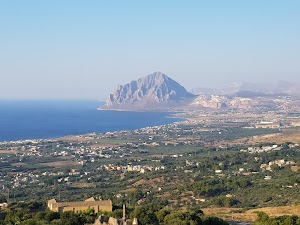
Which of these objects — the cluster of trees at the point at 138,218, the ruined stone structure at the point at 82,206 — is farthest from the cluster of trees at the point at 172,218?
the ruined stone structure at the point at 82,206

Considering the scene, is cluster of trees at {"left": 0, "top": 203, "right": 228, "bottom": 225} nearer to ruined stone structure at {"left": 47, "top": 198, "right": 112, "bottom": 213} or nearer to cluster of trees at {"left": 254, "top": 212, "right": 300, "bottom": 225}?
cluster of trees at {"left": 254, "top": 212, "right": 300, "bottom": 225}

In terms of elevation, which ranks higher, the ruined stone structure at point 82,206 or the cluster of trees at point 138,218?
the cluster of trees at point 138,218

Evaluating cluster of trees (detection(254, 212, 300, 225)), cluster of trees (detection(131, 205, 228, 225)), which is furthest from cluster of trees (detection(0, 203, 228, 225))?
cluster of trees (detection(254, 212, 300, 225))

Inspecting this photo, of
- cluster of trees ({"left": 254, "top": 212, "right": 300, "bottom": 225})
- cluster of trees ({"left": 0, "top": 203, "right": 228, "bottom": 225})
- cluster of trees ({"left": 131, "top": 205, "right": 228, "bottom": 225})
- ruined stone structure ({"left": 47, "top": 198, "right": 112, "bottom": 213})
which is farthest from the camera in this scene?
ruined stone structure ({"left": 47, "top": 198, "right": 112, "bottom": 213})

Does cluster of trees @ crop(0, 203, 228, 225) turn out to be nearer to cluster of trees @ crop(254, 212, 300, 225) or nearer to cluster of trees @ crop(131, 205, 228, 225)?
cluster of trees @ crop(131, 205, 228, 225)

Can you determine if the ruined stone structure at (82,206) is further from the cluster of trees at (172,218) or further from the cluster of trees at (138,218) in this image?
the cluster of trees at (172,218)

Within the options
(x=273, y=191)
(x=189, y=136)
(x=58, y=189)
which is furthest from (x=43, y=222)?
(x=189, y=136)

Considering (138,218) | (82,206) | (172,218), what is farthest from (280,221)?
(82,206)

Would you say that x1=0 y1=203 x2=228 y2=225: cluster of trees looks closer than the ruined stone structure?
Yes

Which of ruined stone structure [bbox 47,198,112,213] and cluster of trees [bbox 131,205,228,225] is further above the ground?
cluster of trees [bbox 131,205,228,225]

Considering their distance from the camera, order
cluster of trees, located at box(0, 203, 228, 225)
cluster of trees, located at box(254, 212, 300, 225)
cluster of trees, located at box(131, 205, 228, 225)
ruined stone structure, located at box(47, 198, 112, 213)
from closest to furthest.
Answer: cluster of trees, located at box(254, 212, 300, 225), cluster of trees, located at box(131, 205, 228, 225), cluster of trees, located at box(0, 203, 228, 225), ruined stone structure, located at box(47, 198, 112, 213)

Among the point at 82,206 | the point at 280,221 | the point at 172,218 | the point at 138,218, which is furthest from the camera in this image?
the point at 82,206

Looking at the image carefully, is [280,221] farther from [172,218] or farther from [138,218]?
[138,218]

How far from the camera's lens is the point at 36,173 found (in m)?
67.2
